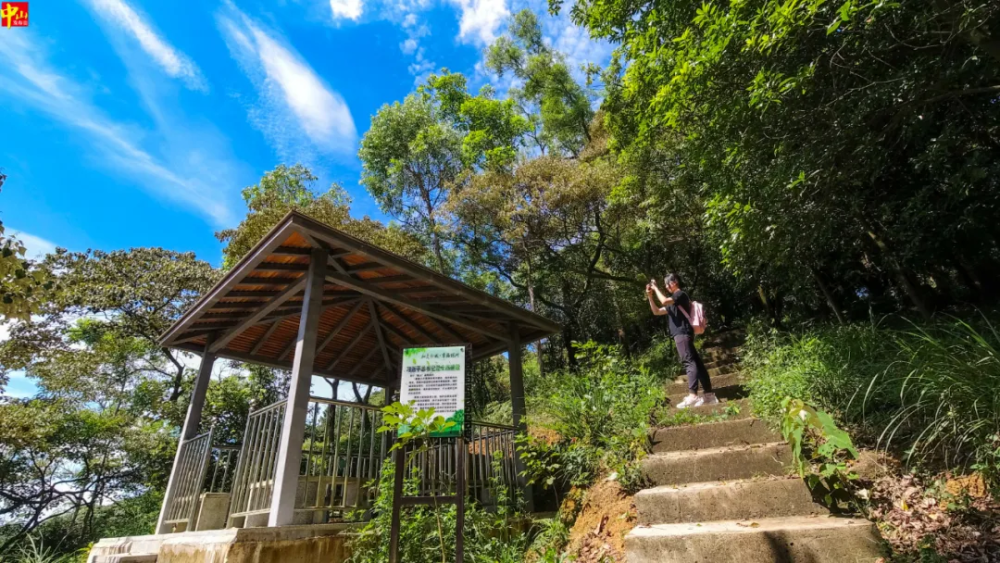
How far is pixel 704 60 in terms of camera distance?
4.25 m

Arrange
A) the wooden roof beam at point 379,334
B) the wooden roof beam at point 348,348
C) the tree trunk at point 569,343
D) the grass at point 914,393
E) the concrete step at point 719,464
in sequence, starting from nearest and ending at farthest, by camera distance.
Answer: the grass at point 914,393 → the concrete step at point 719,464 → the wooden roof beam at point 379,334 → the wooden roof beam at point 348,348 → the tree trunk at point 569,343

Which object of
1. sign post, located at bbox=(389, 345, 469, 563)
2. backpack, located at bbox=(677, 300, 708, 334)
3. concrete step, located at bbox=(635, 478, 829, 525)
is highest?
backpack, located at bbox=(677, 300, 708, 334)

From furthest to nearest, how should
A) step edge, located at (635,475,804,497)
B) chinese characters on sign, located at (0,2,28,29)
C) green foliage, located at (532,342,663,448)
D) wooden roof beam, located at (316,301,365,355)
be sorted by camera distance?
wooden roof beam, located at (316,301,365,355)
green foliage, located at (532,342,663,448)
chinese characters on sign, located at (0,2,28,29)
step edge, located at (635,475,804,497)

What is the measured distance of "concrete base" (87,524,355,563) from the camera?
3.22 m

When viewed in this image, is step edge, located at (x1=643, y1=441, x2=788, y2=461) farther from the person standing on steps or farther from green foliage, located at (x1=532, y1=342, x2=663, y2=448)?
the person standing on steps

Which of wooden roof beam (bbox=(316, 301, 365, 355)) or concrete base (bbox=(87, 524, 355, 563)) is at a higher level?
wooden roof beam (bbox=(316, 301, 365, 355))

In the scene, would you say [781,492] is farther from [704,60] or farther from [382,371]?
[382,371]

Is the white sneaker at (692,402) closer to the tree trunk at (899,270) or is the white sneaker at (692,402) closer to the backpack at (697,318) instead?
the backpack at (697,318)

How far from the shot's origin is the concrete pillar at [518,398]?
536cm

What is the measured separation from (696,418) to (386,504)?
300 centimetres

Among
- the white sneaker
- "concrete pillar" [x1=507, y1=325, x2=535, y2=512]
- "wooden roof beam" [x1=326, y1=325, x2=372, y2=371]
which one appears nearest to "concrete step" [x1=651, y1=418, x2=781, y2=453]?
the white sneaker

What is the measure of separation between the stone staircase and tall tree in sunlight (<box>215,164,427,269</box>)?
33.1 ft

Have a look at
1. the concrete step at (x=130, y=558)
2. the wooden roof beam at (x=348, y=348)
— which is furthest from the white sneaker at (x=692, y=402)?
the concrete step at (x=130, y=558)

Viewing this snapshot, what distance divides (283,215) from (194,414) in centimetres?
779
